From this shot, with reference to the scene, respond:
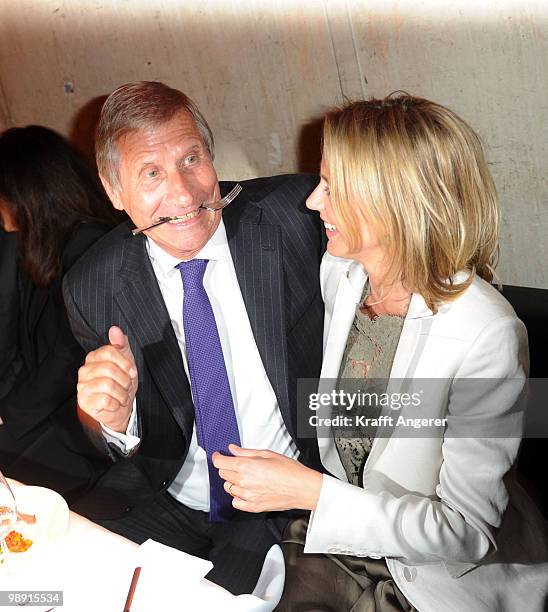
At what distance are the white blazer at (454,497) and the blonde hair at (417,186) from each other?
0.06 meters

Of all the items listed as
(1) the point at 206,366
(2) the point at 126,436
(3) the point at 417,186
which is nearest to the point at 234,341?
(1) the point at 206,366

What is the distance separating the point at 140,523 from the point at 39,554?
54 cm

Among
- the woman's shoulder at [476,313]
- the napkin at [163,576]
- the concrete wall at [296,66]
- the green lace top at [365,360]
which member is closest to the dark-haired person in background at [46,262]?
the concrete wall at [296,66]

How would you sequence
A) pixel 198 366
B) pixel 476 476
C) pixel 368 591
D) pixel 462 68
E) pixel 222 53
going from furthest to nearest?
pixel 222 53, pixel 462 68, pixel 198 366, pixel 368 591, pixel 476 476

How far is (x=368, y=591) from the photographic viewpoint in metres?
1.76

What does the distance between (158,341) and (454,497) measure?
875 mm

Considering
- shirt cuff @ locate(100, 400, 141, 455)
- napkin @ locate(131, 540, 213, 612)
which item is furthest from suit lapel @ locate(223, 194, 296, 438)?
napkin @ locate(131, 540, 213, 612)

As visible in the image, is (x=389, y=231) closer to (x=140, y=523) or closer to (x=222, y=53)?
(x=140, y=523)

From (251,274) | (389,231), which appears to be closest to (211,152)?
(251,274)

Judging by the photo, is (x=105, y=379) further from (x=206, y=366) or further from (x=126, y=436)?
(x=206, y=366)

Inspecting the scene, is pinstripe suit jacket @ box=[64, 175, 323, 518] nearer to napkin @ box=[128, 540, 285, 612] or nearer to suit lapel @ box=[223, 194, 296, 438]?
suit lapel @ box=[223, 194, 296, 438]

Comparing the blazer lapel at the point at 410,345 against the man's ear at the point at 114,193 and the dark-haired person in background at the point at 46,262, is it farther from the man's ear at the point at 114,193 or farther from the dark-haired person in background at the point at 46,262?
the dark-haired person in background at the point at 46,262

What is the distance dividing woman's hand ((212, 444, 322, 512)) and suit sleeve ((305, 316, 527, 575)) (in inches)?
1.4

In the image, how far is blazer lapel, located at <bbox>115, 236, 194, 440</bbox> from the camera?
2.11 metres
